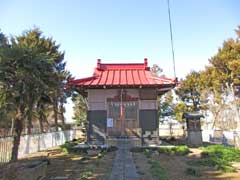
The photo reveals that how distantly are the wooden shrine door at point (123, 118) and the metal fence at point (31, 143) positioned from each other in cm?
A: 451

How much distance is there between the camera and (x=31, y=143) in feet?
46.6

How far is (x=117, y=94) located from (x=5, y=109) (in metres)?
7.37

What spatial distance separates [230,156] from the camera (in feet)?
34.7

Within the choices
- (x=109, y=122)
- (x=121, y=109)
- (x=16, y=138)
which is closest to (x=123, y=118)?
(x=121, y=109)

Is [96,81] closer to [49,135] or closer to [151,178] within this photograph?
[49,135]

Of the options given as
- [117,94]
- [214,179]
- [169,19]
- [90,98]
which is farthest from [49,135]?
[214,179]

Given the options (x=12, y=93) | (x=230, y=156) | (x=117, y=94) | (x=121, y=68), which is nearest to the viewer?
(x=12, y=93)

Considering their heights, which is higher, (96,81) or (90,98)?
(96,81)

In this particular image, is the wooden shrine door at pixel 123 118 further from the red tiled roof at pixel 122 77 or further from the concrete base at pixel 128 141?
the red tiled roof at pixel 122 77

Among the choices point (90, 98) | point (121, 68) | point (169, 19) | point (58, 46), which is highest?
point (58, 46)

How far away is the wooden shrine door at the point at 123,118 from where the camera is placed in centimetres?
1477

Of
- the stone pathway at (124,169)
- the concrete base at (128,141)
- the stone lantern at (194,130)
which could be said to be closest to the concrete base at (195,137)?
the stone lantern at (194,130)

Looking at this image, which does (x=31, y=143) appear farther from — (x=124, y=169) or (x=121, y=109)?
(x=124, y=169)

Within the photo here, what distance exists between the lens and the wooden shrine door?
14.8 meters
